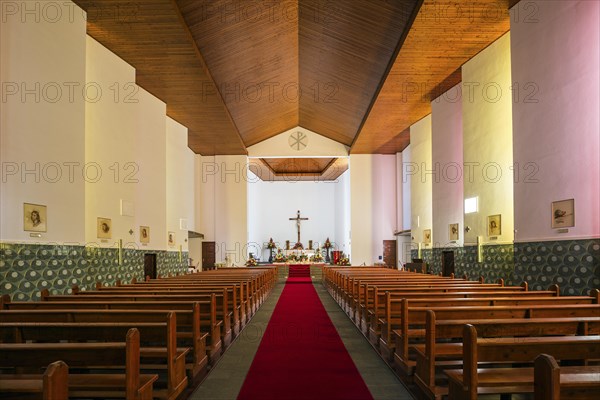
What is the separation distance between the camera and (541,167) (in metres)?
7.41

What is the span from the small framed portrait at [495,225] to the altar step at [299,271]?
32.4ft

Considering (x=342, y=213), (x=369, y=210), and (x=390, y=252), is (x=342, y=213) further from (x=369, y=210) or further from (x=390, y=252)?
(x=390, y=252)

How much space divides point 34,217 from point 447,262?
9.29 meters

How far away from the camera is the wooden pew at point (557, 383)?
1765mm

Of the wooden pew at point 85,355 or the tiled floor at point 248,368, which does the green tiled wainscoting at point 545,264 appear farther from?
the wooden pew at point 85,355

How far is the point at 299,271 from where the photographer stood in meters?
18.8

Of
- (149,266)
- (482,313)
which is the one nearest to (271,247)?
(149,266)

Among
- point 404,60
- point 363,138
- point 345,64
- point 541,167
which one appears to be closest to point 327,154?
point 363,138

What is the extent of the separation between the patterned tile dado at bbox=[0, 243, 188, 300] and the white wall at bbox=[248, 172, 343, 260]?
16.8m

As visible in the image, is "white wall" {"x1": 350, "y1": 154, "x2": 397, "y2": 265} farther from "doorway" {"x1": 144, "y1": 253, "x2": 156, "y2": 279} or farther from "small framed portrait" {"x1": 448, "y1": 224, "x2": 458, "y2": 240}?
"doorway" {"x1": 144, "y1": 253, "x2": 156, "y2": 279}

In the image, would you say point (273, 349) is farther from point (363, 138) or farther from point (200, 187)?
point (200, 187)

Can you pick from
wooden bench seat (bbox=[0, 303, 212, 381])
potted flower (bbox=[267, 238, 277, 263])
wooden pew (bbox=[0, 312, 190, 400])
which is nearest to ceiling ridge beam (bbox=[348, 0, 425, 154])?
wooden bench seat (bbox=[0, 303, 212, 381])

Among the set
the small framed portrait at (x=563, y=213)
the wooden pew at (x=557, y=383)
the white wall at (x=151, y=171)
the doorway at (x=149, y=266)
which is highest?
the white wall at (x=151, y=171)

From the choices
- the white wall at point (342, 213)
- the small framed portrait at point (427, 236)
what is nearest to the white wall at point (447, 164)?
the small framed portrait at point (427, 236)
